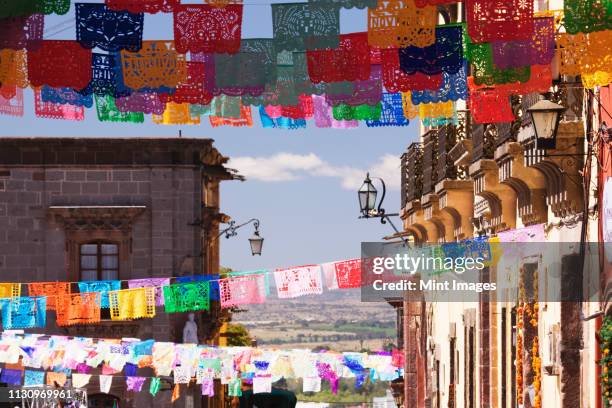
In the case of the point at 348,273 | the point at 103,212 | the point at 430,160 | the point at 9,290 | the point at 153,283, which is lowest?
the point at 348,273

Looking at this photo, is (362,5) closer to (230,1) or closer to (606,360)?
(230,1)

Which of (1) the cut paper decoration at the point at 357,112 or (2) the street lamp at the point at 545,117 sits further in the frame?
(1) the cut paper decoration at the point at 357,112

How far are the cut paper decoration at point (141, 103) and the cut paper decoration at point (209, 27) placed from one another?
1.63 meters

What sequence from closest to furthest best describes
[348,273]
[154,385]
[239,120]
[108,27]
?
[108,27] < [239,120] < [348,273] < [154,385]

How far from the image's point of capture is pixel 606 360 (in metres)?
13.8

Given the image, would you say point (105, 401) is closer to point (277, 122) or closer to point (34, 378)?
point (34, 378)

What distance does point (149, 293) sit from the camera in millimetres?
34156

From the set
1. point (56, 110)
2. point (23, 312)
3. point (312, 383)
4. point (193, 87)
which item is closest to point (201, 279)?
point (23, 312)

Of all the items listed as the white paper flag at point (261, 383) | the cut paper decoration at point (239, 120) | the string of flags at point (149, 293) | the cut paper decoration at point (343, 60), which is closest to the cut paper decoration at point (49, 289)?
the string of flags at point (149, 293)

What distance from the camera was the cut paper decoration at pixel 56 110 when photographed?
13.6 meters

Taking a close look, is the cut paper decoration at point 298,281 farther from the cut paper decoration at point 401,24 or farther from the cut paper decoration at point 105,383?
the cut paper decoration at point 401,24

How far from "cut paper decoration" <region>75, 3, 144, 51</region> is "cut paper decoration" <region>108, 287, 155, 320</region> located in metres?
21.5

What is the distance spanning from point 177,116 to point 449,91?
270 centimetres

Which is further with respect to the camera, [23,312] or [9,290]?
[9,290]
